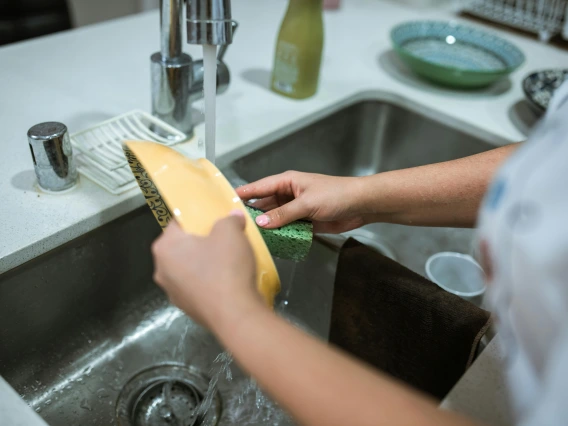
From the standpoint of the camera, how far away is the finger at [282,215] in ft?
1.88

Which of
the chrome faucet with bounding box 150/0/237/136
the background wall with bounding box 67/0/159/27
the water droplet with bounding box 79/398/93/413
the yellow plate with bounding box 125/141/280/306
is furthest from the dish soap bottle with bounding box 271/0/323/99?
the background wall with bounding box 67/0/159/27

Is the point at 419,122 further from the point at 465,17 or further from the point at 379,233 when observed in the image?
the point at 465,17

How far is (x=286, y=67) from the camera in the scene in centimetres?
90

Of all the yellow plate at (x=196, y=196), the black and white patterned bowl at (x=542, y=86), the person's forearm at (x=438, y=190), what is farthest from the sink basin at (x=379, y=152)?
the yellow plate at (x=196, y=196)

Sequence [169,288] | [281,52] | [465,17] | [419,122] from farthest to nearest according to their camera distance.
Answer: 1. [465,17]
2. [419,122]
3. [281,52]
4. [169,288]

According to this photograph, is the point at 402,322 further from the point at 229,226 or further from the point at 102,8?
the point at 102,8

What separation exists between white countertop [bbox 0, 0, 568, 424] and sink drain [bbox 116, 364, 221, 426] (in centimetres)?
24

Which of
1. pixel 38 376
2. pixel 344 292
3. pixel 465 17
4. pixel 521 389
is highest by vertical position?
pixel 521 389

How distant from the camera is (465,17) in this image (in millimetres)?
1321

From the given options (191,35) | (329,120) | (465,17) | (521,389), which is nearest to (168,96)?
(191,35)

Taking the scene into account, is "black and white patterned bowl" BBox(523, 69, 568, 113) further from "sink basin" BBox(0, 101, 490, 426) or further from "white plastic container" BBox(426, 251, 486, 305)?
"white plastic container" BBox(426, 251, 486, 305)

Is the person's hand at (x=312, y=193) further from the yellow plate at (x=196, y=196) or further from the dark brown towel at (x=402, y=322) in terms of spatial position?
the yellow plate at (x=196, y=196)

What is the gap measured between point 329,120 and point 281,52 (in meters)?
0.15

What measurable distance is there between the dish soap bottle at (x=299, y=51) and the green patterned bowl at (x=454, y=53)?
0.71 ft
